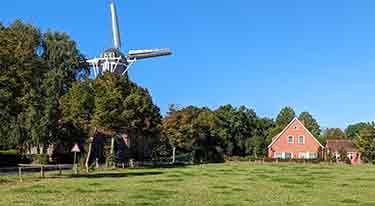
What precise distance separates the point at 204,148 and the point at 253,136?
72.4 ft

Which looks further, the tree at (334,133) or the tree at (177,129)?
the tree at (334,133)

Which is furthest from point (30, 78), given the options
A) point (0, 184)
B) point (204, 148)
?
point (204, 148)

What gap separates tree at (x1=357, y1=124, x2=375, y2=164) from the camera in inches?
3632

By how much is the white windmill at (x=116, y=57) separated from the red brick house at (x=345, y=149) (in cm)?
3946

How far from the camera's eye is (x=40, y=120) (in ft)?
207

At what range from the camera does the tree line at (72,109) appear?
1571 inches

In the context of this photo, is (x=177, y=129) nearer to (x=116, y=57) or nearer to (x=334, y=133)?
(x=116, y=57)

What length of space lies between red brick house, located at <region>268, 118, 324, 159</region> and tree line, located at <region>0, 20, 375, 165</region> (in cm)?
1004

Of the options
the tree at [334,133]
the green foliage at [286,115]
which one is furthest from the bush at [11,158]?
the tree at [334,133]

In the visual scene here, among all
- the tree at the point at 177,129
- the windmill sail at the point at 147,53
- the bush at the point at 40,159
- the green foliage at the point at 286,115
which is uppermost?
the windmill sail at the point at 147,53

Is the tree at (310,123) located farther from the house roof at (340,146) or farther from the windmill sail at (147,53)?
the windmill sail at (147,53)

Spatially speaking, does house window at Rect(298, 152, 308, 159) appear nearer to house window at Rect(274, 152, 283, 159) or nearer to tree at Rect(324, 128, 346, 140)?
house window at Rect(274, 152, 283, 159)

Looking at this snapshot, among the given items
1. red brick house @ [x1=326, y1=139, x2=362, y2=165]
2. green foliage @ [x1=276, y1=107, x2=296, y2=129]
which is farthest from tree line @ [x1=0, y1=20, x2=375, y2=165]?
green foliage @ [x1=276, y1=107, x2=296, y2=129]

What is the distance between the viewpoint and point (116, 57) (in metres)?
90.1
